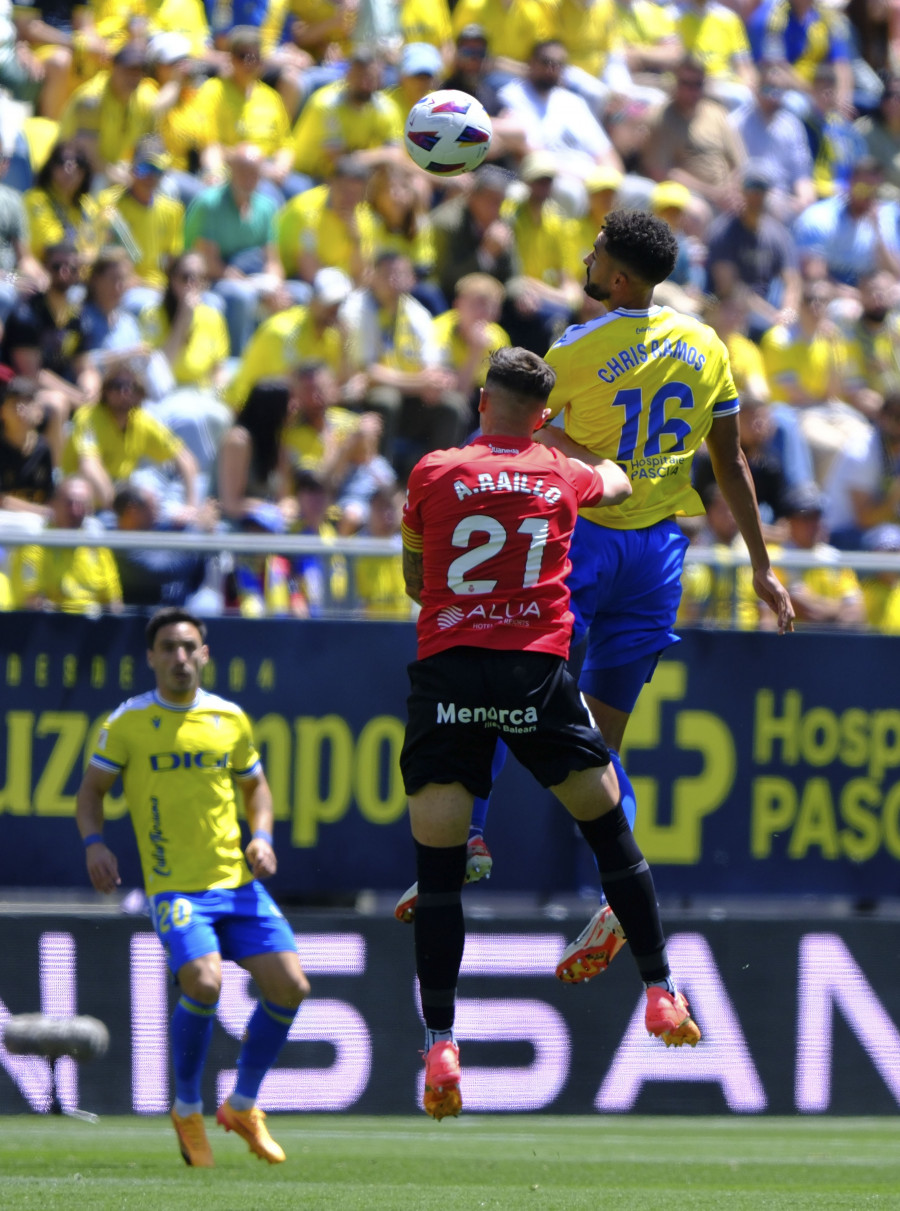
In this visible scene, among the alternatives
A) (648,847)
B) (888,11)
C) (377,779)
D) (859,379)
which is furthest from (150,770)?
(888,11)

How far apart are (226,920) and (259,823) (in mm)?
457

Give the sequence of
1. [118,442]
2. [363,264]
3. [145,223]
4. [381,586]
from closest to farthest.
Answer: [381,586], [118,442], [145,223], [363,264]

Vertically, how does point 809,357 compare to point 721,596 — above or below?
above

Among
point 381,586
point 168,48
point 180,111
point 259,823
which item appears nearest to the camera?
point 259,823

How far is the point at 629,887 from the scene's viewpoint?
20.4 feet

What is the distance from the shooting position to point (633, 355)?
6281 millimetres

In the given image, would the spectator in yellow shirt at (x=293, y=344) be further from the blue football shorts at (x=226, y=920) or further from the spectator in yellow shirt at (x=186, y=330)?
the blue football shorts at (x=226, y=920)

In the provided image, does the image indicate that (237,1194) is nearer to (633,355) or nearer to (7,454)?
(633,355)

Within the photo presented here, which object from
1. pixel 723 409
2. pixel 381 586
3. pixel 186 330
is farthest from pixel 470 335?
pixel 723 409

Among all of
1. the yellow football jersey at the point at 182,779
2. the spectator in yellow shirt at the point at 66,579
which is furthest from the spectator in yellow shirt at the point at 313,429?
the yellow football jersey at the point at 182,779

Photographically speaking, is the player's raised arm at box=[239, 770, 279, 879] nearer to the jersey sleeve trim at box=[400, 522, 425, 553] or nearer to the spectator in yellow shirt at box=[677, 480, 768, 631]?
the spectator in yellow shirt at box=[677, 480, 768, 631]

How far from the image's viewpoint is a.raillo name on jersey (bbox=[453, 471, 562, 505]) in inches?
230

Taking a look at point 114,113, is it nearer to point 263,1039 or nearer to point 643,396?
point 263,1039

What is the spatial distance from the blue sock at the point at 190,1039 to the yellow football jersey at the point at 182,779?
0.54m
